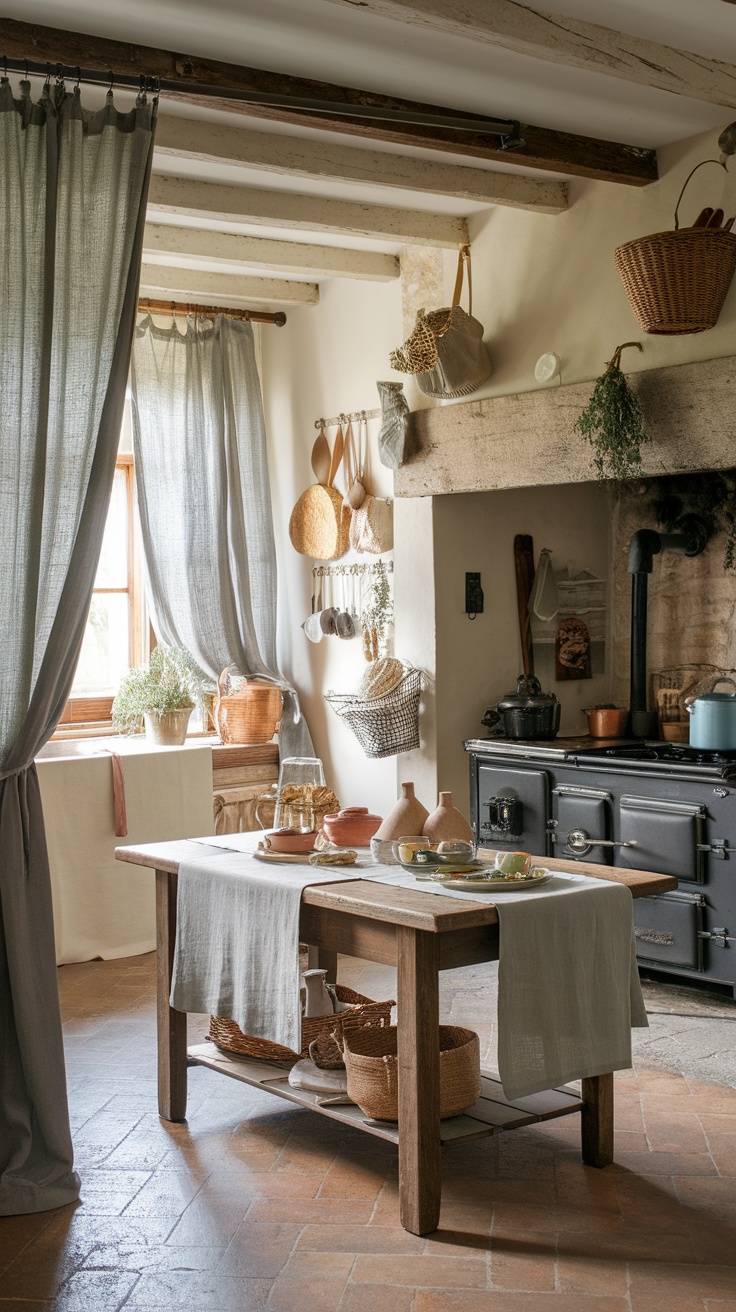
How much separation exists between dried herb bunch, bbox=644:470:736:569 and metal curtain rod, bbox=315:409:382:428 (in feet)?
4.35

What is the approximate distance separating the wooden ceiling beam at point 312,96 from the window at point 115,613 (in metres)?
2.96

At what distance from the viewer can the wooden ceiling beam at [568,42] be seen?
11.1 ft

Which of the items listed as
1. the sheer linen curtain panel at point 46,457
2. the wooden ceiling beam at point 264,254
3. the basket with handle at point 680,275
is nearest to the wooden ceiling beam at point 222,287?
the wooden ceiling beam at point 264,254

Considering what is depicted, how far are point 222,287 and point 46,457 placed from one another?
10.1ft

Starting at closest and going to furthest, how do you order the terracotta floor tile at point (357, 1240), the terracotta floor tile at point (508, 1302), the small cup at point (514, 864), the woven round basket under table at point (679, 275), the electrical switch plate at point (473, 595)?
the terracotta floor tile at point (508, 1302) < the terracotta floor tile at point (357, 1240) < the small cup at point (514, 864) < the woven round basket under table at point (679, 275) < the electrical switch plate at point (473, 595)

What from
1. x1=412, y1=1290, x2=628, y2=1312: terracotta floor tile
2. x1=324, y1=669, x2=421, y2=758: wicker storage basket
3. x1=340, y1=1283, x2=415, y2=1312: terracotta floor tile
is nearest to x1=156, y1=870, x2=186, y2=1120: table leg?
→ x1=340, y1=1283, x2=415, y2=1312: terracotta floor tile

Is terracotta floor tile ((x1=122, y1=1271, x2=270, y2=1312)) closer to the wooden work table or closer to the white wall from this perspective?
the wooden work table

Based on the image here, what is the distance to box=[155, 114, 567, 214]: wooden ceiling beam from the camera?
4.38 metres

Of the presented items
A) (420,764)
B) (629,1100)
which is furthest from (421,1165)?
(420,764)

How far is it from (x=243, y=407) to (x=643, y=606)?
93.8 inches

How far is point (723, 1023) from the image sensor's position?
4.63 meters

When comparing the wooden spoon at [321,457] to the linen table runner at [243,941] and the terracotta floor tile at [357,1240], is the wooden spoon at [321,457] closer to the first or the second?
the linen table runner at [243,941]

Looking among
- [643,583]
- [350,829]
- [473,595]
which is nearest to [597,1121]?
[350,829]

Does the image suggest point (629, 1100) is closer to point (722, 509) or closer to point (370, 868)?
point (370, 868)
